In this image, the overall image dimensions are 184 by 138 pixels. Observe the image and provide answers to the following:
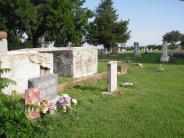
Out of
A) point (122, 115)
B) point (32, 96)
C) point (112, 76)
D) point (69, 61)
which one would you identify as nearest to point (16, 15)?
point (69, 61)

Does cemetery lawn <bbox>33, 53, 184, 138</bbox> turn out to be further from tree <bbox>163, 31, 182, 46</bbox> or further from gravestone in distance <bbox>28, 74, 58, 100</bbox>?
tree <bbox>163, 31, 182, 46</bbox>

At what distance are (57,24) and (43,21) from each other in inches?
60.4

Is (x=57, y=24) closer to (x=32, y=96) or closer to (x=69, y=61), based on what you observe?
(x=69, y=61)

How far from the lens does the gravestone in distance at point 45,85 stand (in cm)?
916

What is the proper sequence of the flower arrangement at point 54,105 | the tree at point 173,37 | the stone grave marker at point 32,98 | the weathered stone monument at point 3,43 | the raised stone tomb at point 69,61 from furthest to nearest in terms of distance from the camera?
the tree at point 173,37 → the raised stone tomb at point 69,61 → the weathered stone monument at point 3,43 → the flower arrangement at point 54,105 → the stone grave marker at point 32,98

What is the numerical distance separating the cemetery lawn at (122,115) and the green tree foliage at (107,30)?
3911 centimetres

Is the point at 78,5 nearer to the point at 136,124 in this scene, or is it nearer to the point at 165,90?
the point at 165,90

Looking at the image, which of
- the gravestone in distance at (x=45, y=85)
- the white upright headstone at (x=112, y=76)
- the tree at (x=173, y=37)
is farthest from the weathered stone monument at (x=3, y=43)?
the tree at (x=173, y=37)

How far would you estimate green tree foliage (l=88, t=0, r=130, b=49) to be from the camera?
53.0m

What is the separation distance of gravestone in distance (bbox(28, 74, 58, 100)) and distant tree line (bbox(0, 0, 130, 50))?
31.4 meters

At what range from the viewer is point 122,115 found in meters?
9.73

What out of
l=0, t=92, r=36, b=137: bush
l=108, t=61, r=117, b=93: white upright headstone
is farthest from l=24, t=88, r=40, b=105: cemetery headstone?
l=108, t=61, r=117, b=93: white upright headstone

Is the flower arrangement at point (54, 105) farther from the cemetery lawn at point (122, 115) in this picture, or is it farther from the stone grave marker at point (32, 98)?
the cemetery lawn at point (122, 115)

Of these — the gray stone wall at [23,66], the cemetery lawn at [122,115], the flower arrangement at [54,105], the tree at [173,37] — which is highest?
the tree at [173,37]
